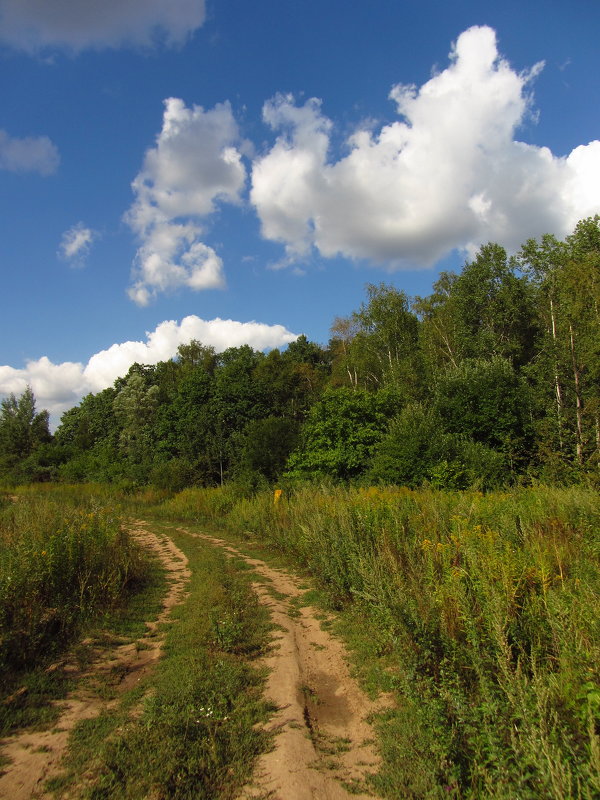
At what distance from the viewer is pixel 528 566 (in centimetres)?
A: 445

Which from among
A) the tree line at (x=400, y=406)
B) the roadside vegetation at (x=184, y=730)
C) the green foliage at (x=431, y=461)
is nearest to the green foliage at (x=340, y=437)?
the tree line at (x=400, y=406)

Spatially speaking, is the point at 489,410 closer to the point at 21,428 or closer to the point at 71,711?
the point at 71,711

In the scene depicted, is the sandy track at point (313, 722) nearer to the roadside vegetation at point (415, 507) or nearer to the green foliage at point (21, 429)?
the roadside vegetation at point (415, 507)

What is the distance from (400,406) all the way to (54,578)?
75.5 ft

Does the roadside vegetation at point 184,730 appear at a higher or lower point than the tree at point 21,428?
lower

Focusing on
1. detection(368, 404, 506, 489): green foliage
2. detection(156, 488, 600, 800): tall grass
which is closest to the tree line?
detection(368, 404, 506, 489): green foliage

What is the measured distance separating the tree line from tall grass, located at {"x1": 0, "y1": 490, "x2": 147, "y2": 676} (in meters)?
9.60

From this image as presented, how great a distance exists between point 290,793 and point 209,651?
2.30m

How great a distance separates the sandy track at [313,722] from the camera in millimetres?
3002

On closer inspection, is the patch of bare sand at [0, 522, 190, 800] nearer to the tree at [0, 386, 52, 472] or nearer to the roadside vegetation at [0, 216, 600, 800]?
the roadside vegetation at [0, 216, 600, 800]

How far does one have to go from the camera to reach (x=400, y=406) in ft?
88.3

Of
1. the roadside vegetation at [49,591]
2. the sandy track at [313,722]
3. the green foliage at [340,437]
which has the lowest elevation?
the sandy track at [313,722]

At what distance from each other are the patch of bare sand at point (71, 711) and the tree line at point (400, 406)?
410 inches

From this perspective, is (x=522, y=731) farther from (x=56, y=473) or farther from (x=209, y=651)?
(x=56, y=473)
